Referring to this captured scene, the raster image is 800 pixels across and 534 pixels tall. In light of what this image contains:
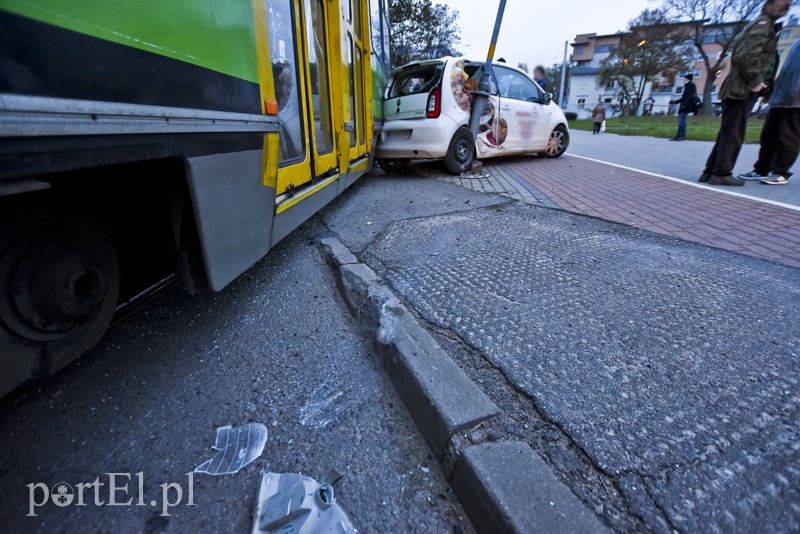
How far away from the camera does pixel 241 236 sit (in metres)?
1.96

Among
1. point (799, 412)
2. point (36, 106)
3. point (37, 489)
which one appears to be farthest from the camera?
point (799, 412)

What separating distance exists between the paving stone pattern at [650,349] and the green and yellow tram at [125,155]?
1.24 metres

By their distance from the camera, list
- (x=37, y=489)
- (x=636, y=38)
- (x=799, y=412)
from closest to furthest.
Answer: (x=37, y=489) → (x=799, y=412) → (x=636, y=38)

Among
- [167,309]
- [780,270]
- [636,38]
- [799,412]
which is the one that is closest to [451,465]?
[799,412]

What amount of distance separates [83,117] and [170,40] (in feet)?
1.66

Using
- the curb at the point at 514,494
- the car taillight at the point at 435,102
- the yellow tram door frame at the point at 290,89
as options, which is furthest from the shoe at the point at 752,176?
the curb at the point at 514,494

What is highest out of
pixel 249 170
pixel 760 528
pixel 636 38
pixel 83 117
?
pixel 636 38

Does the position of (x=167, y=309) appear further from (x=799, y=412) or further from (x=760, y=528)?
(x=799, y=412)

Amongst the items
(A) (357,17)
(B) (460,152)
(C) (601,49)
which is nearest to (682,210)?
(B) (460,152)

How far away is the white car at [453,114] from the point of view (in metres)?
5.67

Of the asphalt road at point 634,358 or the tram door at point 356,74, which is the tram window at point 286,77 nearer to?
the asphalt road at point 634,358

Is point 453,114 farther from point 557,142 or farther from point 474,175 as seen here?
point 557,142

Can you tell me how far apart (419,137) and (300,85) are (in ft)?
10.3

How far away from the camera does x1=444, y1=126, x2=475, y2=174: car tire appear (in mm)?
5969
